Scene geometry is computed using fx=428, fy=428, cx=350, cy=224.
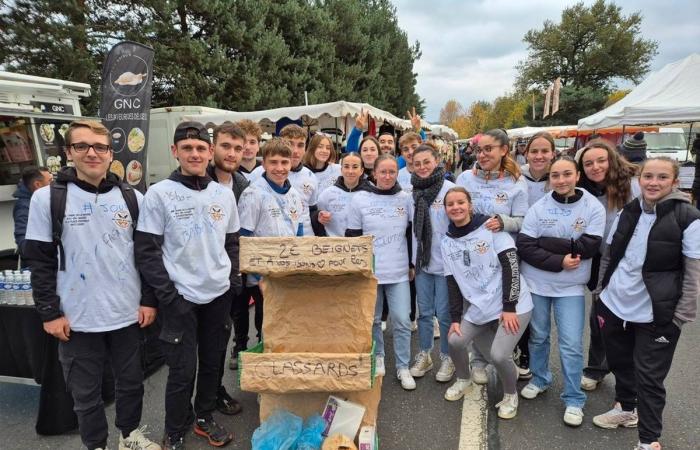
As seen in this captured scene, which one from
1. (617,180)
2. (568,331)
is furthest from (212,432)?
(617,180)

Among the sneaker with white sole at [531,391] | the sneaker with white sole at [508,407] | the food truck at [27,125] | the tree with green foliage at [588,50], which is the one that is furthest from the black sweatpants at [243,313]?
the tree with green foliage at [588,50]

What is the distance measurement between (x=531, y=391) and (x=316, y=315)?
182cm

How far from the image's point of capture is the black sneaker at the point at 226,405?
3.02 m

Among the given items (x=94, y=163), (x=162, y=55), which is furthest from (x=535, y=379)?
(x=162, y=55)

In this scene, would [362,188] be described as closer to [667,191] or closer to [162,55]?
[667,191]

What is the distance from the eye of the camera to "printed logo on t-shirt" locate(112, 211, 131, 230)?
2352mm

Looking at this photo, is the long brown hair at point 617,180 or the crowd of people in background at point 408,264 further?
the long brown hair at point 617,180

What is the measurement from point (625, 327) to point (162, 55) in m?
14.4

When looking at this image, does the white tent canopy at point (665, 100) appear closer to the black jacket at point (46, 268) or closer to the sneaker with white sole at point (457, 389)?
the sneaker with white sole at point (457, 389)

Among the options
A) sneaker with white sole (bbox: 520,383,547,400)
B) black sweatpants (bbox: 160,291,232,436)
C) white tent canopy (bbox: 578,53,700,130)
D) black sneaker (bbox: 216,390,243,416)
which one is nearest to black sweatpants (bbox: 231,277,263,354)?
black sneaker (bbox: 216,390,243,416)

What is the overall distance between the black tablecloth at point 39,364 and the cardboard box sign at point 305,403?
45.7 inches

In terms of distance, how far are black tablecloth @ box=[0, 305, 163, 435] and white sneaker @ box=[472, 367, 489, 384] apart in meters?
2.52

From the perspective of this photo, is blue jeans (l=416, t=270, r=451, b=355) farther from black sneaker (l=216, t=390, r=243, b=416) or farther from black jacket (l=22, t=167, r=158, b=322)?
black jacket (l=22, t=167, r=158, b=322)

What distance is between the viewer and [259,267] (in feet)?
7.00
